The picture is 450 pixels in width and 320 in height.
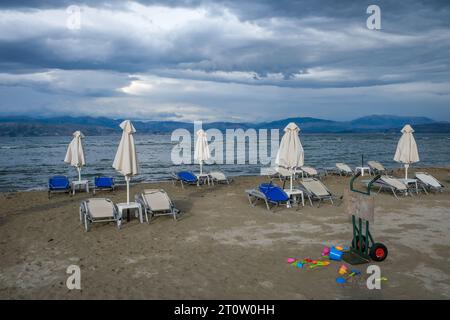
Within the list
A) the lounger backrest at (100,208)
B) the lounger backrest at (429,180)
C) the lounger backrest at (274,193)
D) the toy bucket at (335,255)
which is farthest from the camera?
the lounger backrest at (429,180)

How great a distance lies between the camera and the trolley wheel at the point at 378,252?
21.4ft

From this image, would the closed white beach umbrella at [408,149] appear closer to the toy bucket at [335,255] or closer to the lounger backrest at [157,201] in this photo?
the toy bucket at [335,255]

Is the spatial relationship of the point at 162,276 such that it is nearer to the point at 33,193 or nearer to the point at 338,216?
the point at 338,216

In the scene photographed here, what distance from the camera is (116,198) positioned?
13445 millimetres

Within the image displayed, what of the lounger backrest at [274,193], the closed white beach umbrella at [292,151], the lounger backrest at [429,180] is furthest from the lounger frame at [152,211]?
the lounger backrest at [429,180]

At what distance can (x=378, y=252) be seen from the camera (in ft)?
21.6

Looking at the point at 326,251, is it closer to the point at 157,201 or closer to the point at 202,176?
the point at 157,201

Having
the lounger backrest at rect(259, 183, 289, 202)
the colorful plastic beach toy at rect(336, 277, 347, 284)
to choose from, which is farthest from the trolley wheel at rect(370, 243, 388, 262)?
the lounger backrest at rect(259, 183, 289, 202)

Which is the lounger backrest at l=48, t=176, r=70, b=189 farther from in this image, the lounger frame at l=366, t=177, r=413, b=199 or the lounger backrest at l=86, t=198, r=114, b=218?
the lounger frame at l=366, t=177, r=413, b=199

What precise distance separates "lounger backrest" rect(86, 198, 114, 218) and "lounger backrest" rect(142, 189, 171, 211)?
100 centimetres

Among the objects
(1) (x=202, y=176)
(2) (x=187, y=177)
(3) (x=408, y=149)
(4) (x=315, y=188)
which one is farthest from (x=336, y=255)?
(1) (x=202, y=176)

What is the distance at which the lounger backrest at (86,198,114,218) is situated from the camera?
9.10 meters

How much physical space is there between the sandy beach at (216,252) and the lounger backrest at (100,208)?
0.35 metres

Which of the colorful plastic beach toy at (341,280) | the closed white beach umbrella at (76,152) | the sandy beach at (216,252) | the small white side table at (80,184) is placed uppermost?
the closed white beach umbrella at (76,152)
